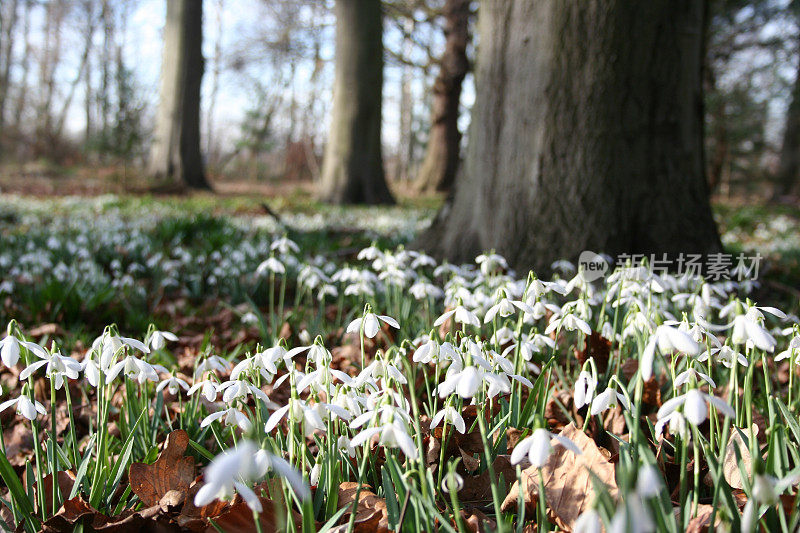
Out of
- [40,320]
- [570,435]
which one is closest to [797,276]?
[570,435]

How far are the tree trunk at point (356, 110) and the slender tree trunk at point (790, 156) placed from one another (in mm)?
10170

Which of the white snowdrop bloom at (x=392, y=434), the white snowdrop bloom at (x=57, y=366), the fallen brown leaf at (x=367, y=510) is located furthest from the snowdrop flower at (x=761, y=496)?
the white snowdrop bloom at (x=57, y=366)

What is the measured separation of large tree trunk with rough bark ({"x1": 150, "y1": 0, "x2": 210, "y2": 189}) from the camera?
1309 centimetres

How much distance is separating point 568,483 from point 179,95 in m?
13.8

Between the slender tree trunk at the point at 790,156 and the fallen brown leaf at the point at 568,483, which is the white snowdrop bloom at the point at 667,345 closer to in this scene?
the fallen brown leaf at the point at 568,483

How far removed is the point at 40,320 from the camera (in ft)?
10.0

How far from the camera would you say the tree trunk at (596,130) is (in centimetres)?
327

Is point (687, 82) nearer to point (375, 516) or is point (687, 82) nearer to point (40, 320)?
point (375, 516)

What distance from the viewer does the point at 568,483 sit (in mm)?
1180

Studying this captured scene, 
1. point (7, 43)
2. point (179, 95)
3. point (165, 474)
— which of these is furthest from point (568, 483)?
point (7, 43)

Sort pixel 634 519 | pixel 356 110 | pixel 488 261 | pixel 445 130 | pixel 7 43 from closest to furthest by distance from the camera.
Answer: pixel 634 519, pixel 488 261, pixel 356 110, pixel 445 130, pixel 7 43

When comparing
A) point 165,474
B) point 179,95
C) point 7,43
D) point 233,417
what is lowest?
point 165,474

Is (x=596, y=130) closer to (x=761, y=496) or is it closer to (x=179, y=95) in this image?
(x=761, y=496)

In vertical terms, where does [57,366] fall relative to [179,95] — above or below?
below
